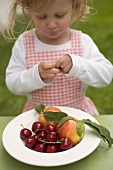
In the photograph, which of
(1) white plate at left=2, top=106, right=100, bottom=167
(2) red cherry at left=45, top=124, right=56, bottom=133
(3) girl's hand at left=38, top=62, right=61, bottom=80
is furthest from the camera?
(3) girl's hand at left=38, top=62, right=61, bottom=80

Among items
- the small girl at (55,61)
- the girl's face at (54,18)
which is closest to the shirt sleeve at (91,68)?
the small girl at (55,61)

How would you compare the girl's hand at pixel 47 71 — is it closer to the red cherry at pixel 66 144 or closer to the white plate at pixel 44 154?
the white plate at pixel 44 154

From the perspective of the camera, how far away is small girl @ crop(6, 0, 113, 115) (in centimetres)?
163

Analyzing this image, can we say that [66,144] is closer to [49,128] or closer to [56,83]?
[49,128]

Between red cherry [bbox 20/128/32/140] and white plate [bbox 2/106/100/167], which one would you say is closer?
white plate [bbox 2/106/100/167]

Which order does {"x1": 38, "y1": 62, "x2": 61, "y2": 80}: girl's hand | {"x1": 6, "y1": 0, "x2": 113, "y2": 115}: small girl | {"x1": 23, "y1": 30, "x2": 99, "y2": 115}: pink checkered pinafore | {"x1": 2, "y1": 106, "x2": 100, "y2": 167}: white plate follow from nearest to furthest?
1. {"x1": 2, "y1": 106, "x2": 100, "y2": 167}: white plate
2. {"x1": 38, "y1": 62, "x2": 61, "y2": 80}: girl's hand
3. {"x1": 6, "y1": 0, "x2": 113, "y2": 115}: small girl
4. {"x1": 23, "y1": 30, "x2": 99, "y2": 115}: pink checkered pinafore

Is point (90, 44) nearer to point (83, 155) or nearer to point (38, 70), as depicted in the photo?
point (38, 70)

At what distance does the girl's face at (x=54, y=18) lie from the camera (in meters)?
1.55

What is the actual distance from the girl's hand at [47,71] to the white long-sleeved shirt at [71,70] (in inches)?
1.1

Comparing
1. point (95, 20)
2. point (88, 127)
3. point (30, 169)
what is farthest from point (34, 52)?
point (95, 20)

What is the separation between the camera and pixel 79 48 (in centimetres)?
178

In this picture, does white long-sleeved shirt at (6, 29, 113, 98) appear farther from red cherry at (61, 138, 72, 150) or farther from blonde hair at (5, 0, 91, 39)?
red cherry at (61, 138, 72, 150)

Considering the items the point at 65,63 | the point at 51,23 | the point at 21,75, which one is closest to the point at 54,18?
the point at 51,23

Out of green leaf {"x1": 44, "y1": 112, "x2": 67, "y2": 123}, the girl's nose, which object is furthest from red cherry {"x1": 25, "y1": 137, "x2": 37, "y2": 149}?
the girl's nose
